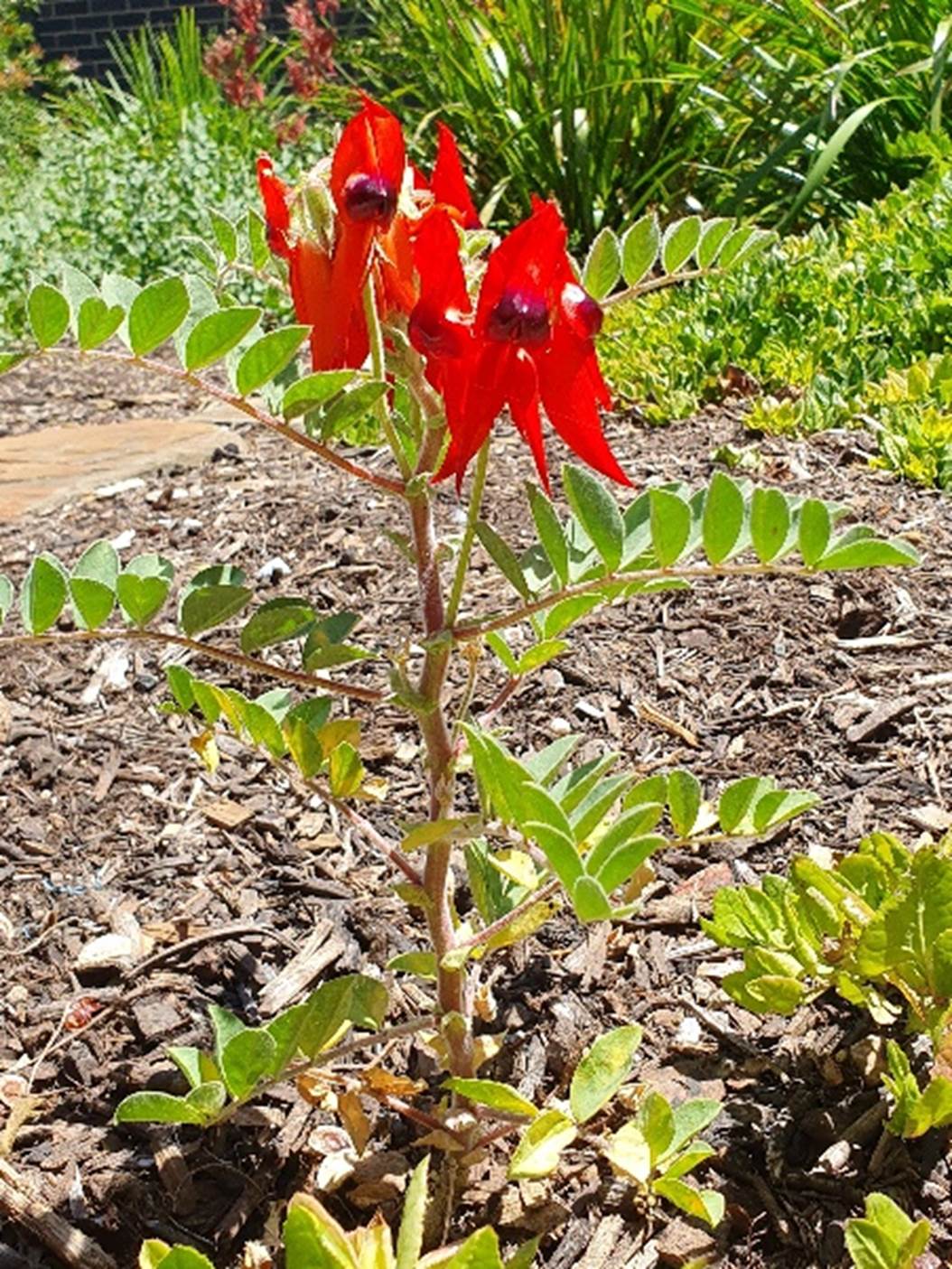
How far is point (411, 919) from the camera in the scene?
Answer: 1917mm

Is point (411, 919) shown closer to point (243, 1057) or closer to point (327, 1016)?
point (327, 1016)

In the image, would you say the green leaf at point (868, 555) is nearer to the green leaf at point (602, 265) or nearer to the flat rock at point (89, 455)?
the green leaf at point (602, 265)

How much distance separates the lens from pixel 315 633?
1424 millimetres

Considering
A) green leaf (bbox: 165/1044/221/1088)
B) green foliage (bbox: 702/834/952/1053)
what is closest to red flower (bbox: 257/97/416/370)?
green leaf (bbox: 165/1044/221/1088)

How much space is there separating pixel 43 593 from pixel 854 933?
86 cm

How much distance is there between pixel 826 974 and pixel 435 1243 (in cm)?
47

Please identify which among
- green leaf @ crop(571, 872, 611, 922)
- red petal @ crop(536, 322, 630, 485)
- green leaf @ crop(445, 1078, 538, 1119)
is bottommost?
green leaf @ crop(445, 1078, 538, 1119)

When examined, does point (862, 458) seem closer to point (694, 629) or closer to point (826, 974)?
point (694, 629)

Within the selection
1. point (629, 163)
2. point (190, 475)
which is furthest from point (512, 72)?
point (190, 475)

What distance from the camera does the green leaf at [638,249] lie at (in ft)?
4.58

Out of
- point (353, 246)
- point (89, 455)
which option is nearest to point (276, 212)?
point (353, 246)

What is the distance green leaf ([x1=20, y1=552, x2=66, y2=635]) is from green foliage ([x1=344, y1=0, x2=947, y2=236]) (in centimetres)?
461

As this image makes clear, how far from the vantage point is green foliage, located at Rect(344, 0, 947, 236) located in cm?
579

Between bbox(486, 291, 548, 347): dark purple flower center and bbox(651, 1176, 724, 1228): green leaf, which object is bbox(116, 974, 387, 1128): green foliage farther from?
bbox(486, 291, 548, 347): dark purple flower center
